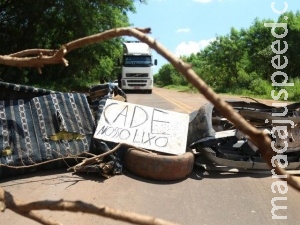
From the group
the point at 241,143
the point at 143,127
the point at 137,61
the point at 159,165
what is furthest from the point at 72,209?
the point at 137,61

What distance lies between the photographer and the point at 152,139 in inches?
184

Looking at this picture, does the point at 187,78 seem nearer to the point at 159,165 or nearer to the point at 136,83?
the point at 159,165

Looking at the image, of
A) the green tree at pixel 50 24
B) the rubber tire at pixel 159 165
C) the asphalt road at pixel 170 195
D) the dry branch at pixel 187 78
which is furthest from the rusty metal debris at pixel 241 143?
the green tree at pixel 50 24

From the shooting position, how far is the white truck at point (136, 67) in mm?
24031

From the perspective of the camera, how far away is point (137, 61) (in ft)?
79.1

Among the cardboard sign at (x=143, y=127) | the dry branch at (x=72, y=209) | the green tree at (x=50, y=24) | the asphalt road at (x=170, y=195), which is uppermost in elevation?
the green tree at (x=50, y=24)

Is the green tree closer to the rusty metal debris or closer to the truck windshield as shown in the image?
the truck windshield

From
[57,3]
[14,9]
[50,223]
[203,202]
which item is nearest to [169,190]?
[203,202]

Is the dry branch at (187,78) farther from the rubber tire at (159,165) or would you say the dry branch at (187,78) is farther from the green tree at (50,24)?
the green tree at (50,24)

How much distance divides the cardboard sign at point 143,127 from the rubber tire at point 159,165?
0.53 feet

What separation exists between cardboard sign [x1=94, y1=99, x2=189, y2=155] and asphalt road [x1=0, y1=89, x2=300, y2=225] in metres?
0.44

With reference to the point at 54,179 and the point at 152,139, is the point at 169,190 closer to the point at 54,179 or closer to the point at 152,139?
the point at 152,139

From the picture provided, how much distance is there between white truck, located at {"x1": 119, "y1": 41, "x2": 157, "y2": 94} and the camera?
2403 cm

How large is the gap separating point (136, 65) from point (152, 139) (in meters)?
19.8
